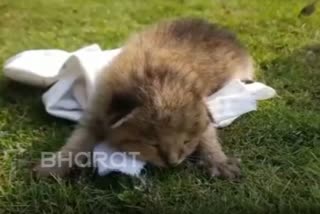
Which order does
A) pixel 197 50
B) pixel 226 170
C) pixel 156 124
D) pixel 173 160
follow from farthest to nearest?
pixel 197 50 < pixel 226 170 < pixel 173 160 < pixel 156 124

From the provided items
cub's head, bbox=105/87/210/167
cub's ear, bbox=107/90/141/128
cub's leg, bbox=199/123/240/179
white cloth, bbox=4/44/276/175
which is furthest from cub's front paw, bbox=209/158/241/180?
cub's ear, bbox=107/90/141/128

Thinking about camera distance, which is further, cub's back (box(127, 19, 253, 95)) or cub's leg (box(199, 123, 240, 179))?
cub's back (box(127, 19, 253, 95))

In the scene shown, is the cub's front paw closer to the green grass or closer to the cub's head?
the green grass

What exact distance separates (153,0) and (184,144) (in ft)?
9.67

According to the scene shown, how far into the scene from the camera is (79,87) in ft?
14.2

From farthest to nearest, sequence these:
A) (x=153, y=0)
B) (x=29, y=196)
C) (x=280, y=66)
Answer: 1. (x=153, y=0)
2. (x=280, y=66)
3. (x=29, y=196)

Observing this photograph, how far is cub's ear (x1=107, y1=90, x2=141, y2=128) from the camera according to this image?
360 cm

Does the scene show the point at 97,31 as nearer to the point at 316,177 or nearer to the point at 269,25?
the point at 269,25

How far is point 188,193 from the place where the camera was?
12.0 feet

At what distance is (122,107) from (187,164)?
0.48 meters

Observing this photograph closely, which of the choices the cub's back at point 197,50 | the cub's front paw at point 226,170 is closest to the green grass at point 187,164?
the cub's front paw at point 226,170

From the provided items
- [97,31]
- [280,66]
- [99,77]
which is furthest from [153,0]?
[99,77]
